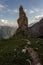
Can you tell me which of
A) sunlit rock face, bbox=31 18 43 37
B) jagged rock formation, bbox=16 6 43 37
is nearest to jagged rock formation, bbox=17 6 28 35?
jagged rock formation, bbox=16 6 43 37

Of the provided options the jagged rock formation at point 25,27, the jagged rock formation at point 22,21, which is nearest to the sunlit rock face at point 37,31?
the jagged rock formation at point 25,27

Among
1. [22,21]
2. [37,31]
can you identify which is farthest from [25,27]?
[37,31]

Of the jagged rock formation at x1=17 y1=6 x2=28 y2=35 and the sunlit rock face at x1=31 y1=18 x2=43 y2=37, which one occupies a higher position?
the jagged rock formation at x1=17 y1=6 x2=28 y2=35

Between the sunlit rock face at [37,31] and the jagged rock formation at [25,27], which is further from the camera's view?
the jagged rock formation at [25,27]

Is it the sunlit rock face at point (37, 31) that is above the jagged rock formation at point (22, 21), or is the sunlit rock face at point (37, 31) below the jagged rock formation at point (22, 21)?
below

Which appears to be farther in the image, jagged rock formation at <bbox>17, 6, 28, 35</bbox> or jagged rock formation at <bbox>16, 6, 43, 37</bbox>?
jagged rock formation at <bbox>17, 6, 28, 35</bbox>

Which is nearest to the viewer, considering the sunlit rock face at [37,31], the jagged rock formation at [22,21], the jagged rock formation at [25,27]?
the sunlit rock face at [37,31]

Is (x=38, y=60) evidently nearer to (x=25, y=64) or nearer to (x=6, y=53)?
(x=25, y=64)

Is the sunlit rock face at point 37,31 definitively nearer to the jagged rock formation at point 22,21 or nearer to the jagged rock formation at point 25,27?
the jagged rock formation at point 25,27

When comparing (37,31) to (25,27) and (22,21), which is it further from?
(22,21)

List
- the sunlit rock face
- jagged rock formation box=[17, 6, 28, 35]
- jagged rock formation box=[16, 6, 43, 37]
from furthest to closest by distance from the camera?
jagged rock formation box=[17, 6, 28, 35] → jagged rock formation box=[16, 6, 43, 37] → the sunlit rock face

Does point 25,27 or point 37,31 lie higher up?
point 25,27

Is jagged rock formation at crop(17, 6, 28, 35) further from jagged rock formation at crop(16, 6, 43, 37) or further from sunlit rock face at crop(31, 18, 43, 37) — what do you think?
sunlit rock face at crop(31, 18, 43, 37)

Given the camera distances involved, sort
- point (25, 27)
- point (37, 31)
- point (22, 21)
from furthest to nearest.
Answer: point (22, 21) → point (25, 27) → point (37, 31)
